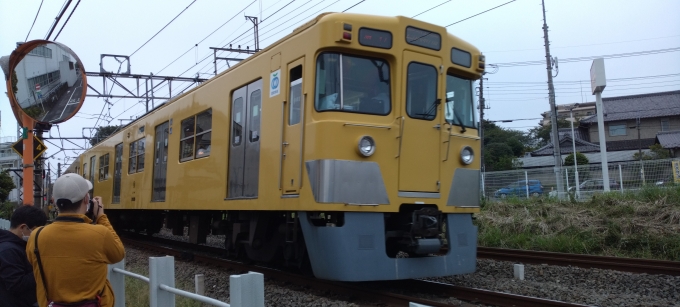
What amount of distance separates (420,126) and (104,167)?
11.9 metres

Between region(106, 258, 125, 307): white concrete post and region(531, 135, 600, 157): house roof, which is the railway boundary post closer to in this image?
region(106, 258, 125, 307): white concrete post

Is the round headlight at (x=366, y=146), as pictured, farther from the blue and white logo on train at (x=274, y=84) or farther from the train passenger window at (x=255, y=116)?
the train passenger window at (x=255, y=116)

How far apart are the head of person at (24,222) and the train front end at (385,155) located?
285cm

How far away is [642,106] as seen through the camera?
4378 centimetres

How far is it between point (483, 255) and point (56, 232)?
25.5ft

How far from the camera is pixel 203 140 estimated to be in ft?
29.5

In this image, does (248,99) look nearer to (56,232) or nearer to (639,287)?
(56,232)

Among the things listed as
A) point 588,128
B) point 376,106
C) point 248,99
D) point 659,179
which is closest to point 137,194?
point 248,99

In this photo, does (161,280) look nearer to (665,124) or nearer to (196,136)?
(196,136)

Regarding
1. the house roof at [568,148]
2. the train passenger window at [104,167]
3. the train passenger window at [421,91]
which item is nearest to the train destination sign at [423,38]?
the train passenger window at [421,91]

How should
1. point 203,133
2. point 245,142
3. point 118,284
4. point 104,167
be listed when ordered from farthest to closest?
point 104,167
point 203,133
point 245,142
point 118,284

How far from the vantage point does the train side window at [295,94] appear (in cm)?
652

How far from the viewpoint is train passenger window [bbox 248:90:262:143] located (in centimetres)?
737

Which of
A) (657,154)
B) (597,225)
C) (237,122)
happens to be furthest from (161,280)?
(657,154)
